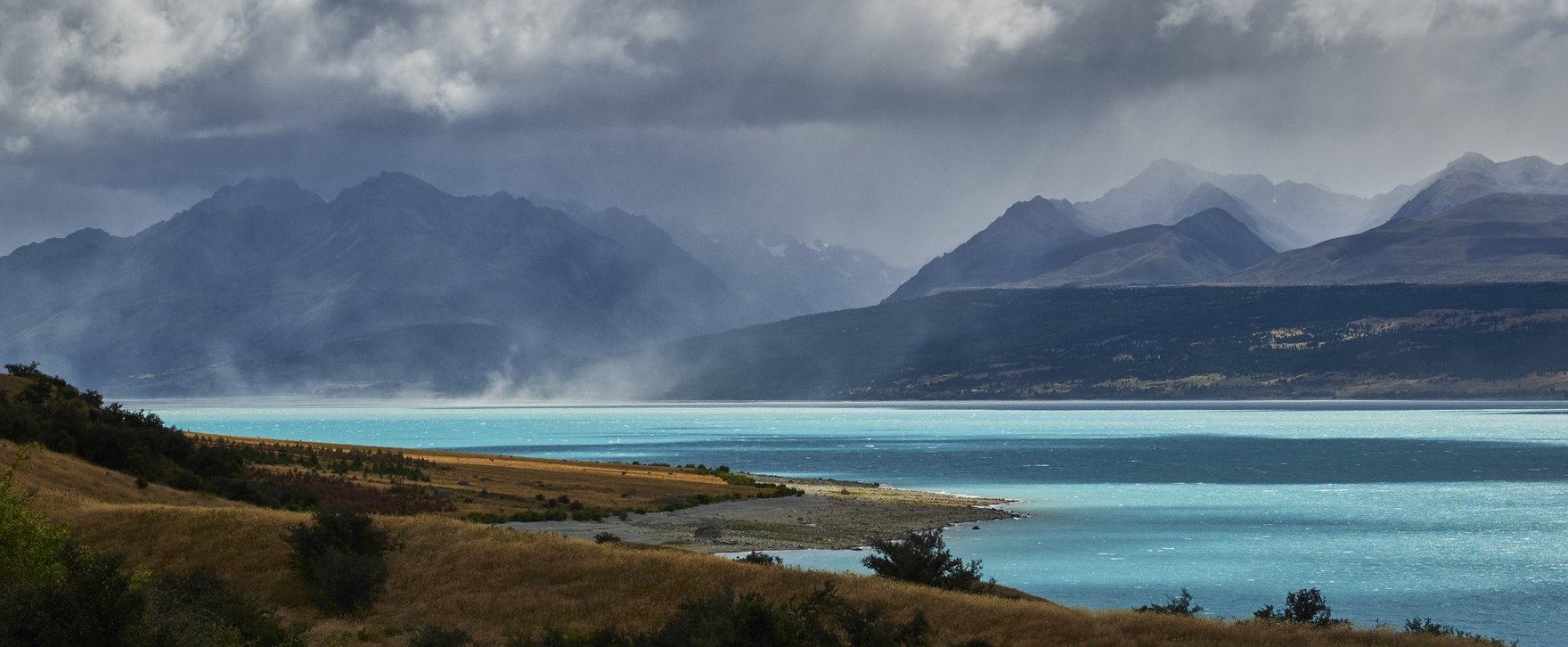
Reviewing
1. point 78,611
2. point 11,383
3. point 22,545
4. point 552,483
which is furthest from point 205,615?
point 552,483

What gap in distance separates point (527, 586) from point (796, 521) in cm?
3719

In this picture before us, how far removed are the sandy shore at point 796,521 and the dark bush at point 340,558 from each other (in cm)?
1564

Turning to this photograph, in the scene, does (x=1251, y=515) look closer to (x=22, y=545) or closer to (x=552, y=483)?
(x=552, y=483)

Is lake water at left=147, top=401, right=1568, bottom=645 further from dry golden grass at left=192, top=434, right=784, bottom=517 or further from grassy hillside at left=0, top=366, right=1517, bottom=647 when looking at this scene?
grassy hillside at left=0, top=366, right=1517, bottom=647

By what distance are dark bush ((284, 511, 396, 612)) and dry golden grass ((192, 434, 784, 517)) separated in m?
24.3

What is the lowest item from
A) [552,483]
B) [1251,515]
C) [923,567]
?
[1251,515]

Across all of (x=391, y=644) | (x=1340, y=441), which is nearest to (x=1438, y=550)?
(x=391, y=644)

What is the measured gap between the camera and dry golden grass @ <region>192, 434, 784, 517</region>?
232 feet

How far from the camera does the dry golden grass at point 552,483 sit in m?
70.8

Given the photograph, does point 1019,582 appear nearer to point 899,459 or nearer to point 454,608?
point 454,608

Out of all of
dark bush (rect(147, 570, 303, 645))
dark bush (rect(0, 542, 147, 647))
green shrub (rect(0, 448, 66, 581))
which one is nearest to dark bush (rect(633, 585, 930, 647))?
dark bush (rect(147, 570, 303, 645))

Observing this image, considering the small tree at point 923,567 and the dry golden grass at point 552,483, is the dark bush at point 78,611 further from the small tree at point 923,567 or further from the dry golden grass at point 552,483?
the dry golden grass at point 552,483

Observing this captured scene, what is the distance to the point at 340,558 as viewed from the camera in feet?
111

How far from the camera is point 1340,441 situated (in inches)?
6964
